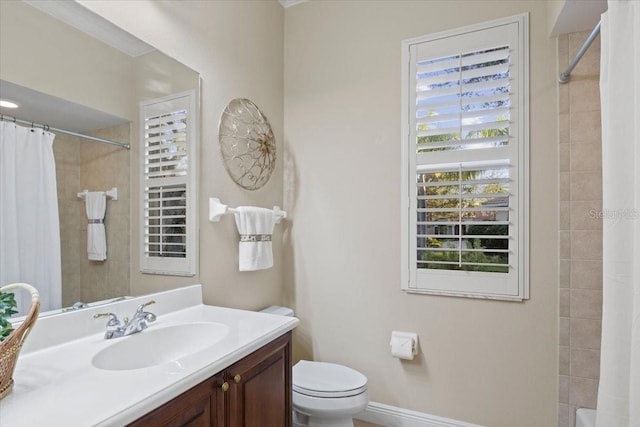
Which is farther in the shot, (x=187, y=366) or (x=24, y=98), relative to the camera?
(x=24, y=98)

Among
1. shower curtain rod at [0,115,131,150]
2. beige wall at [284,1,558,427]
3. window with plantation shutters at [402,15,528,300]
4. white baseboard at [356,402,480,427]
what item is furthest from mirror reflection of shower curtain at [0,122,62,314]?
white baseboard at [356,402,480,427]

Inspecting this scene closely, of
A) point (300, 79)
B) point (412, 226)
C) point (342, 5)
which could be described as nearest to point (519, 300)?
point (412, 226)

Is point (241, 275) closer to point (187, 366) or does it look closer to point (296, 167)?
point (296, 167)

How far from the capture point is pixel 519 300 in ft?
5.99

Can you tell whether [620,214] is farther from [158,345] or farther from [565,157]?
[158,345]

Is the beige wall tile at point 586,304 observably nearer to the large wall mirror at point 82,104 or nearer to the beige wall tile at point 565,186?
the beige wall tile at point 565,186

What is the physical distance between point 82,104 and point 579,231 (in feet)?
7.44

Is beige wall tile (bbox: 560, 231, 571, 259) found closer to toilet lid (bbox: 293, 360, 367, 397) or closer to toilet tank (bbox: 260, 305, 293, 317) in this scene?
toilet lid (bbox: 293, 360, 367, 397)

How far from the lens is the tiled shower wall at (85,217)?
3.89 feet

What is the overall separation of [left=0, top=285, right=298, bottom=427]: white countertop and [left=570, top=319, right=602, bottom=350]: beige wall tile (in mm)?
1487

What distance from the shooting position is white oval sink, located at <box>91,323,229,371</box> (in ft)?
3.75

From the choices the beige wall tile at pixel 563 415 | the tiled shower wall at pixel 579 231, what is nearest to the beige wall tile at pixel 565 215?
the tiled shower wall at pixel 579 231

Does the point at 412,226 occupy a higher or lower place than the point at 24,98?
lower

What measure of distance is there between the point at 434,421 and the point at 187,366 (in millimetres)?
1648
